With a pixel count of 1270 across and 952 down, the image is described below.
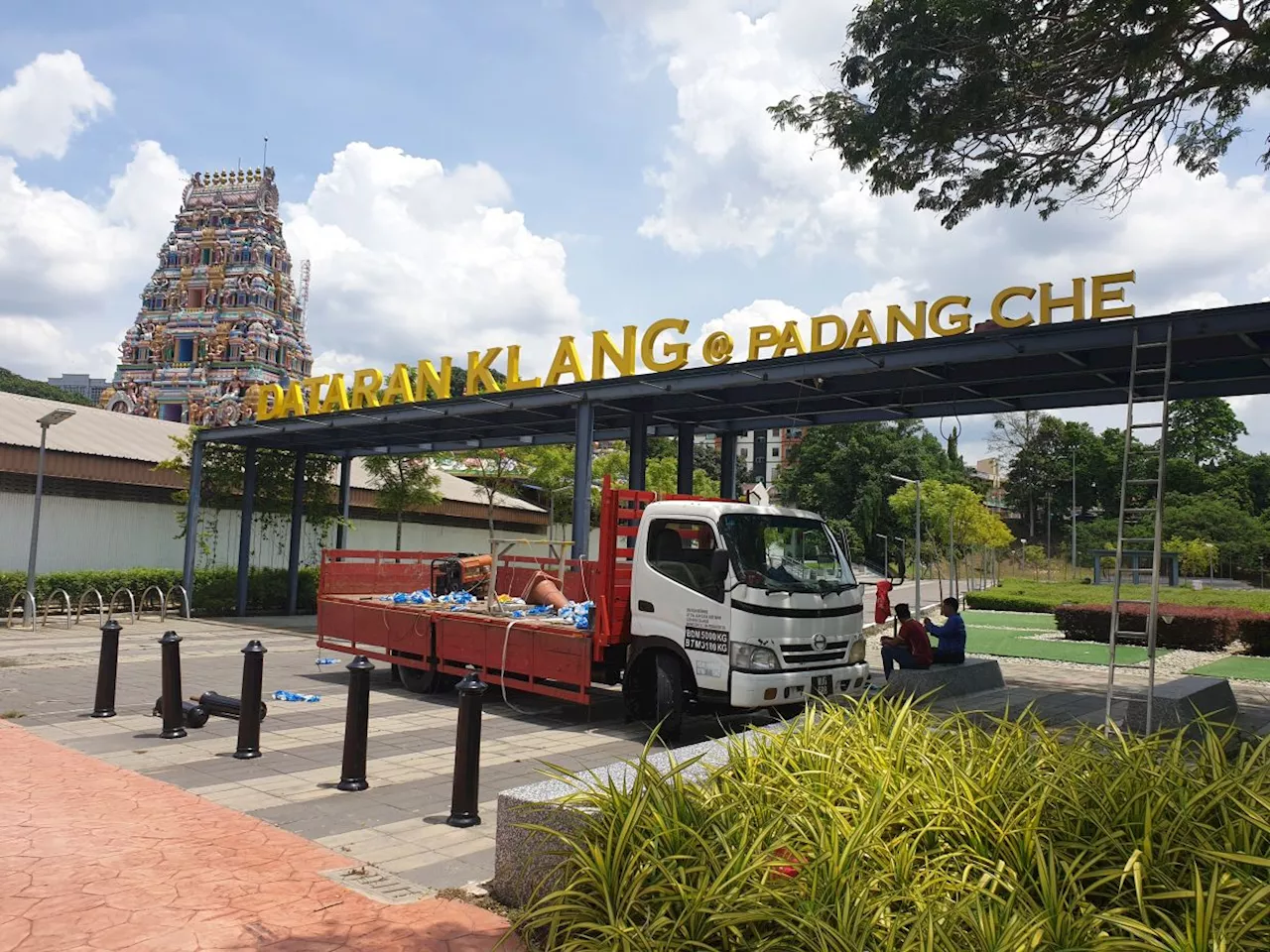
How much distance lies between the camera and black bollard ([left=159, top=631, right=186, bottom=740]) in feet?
28.8

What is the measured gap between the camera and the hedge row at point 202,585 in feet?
70.4

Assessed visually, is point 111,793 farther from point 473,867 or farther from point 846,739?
point 846,739

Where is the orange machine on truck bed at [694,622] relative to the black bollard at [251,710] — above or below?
above

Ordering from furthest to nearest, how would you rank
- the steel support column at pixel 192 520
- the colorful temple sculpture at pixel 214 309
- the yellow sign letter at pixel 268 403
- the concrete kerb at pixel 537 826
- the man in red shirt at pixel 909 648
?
the colorful temple sculpture at pixel 214 309 → the steel support column at pixel 192 520 → the yellow sign letter at pixel 268 403 → the man in red shirt at pixel 909 648 → the concrete kerb at pixel 537 826

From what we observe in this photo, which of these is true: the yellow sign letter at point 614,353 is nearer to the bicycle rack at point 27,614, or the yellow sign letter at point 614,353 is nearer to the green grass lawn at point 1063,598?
the bicycle rack at point 27,614

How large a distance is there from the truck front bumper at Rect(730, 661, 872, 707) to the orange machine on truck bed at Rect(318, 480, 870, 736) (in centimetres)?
1

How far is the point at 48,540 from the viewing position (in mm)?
22844

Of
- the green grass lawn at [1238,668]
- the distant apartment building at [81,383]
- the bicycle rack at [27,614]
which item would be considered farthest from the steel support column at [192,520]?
the distant apartment building at [81,383]

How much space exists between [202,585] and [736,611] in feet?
66.1

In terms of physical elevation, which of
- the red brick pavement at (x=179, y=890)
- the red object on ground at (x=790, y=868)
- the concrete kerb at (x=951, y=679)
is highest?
the red object on ground at (x=790, y=868)

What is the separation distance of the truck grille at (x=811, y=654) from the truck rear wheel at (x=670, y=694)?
108 centimetres

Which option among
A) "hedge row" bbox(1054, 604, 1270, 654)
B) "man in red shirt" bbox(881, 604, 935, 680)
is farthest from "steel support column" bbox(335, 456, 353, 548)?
"hedge row" bbox(1054, 604, 1270, 654)

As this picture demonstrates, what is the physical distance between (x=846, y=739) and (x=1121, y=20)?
7.48m

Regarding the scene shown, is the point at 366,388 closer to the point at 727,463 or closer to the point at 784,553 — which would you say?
the point at 727,463
